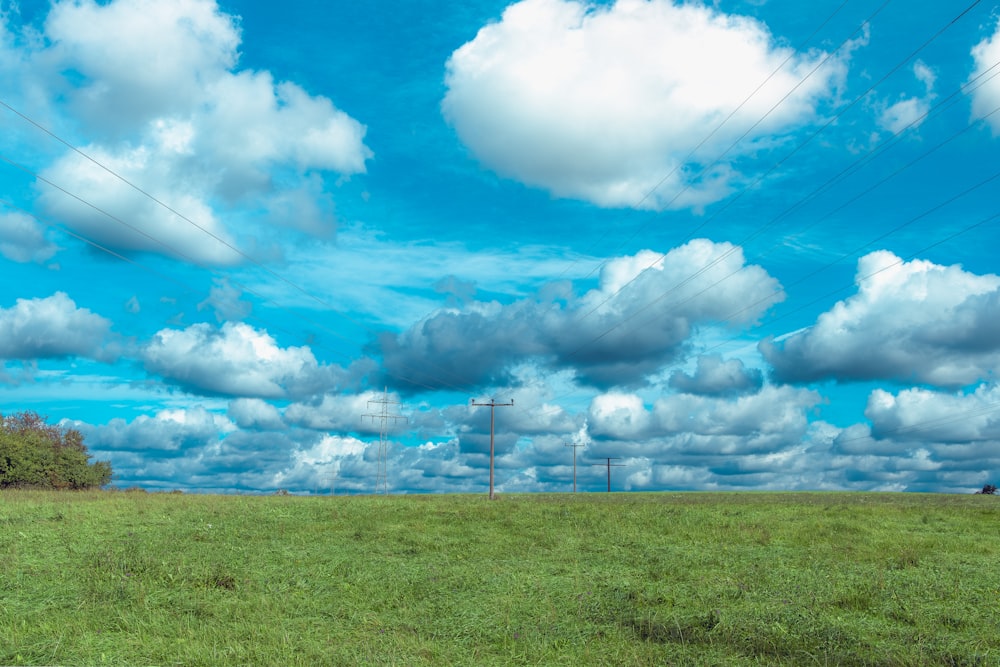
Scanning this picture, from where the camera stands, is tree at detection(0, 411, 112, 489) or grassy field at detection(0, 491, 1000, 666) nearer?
grassy field at detection(0, 491, 1000, 666)

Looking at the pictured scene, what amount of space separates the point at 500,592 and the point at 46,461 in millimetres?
72318

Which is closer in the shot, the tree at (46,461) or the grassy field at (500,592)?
the grassy field at (500,592)

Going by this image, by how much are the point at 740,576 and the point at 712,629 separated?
561 centimetres

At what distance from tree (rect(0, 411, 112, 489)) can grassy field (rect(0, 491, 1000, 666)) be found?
48810 millimetres

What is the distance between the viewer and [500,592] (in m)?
16.5

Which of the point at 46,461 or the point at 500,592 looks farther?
the point at 46,461

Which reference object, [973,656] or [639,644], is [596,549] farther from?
[973,656]

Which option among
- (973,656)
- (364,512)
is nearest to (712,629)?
(973,656)

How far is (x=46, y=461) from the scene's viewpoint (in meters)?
71.9

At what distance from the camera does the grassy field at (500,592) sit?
12.0 metres

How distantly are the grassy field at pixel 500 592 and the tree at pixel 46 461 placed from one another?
48.8 m

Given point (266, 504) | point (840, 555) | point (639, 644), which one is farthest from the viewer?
point (266, 504)

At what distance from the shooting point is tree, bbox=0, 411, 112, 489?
68812 millimetres

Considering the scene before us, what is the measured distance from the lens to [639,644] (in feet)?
40.2
